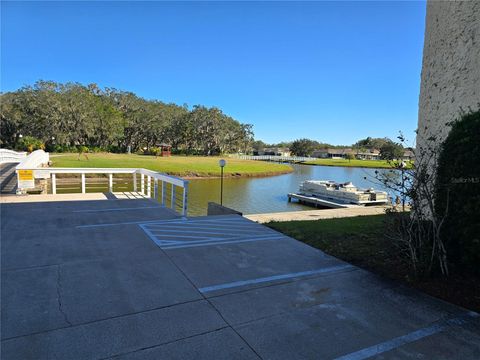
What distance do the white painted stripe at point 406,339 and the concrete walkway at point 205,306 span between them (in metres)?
0.01

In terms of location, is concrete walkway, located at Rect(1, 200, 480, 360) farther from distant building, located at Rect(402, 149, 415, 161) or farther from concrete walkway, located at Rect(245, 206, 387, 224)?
concrete walkway, located at Rect(245, 206, 387, 224)

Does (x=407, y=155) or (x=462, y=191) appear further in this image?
(x=407, y=155)

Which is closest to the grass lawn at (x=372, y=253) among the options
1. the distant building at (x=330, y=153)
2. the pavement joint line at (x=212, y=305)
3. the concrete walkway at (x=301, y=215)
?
the concrete walkway at (x=301, y=215)

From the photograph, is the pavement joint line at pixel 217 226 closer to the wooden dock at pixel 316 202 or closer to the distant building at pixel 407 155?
the distant building at pixel 407 155

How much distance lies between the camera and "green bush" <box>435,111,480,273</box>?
11.5ft

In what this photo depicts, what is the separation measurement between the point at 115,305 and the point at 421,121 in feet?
21.3

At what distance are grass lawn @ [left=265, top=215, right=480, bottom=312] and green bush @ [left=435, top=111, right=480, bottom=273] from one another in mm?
343

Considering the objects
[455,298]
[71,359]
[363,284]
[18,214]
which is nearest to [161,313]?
[71,359]

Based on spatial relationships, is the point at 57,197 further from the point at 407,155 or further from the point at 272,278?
the point at 407,155

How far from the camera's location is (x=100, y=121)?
51312 mm

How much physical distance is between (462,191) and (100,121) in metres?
54.5

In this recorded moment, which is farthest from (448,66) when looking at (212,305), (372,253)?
(212,305)

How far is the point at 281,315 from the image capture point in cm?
303

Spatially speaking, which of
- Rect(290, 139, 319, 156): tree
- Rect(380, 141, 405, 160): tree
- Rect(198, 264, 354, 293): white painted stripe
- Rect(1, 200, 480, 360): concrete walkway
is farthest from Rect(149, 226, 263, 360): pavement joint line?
Rect(290, 139, 319, 156): tree
